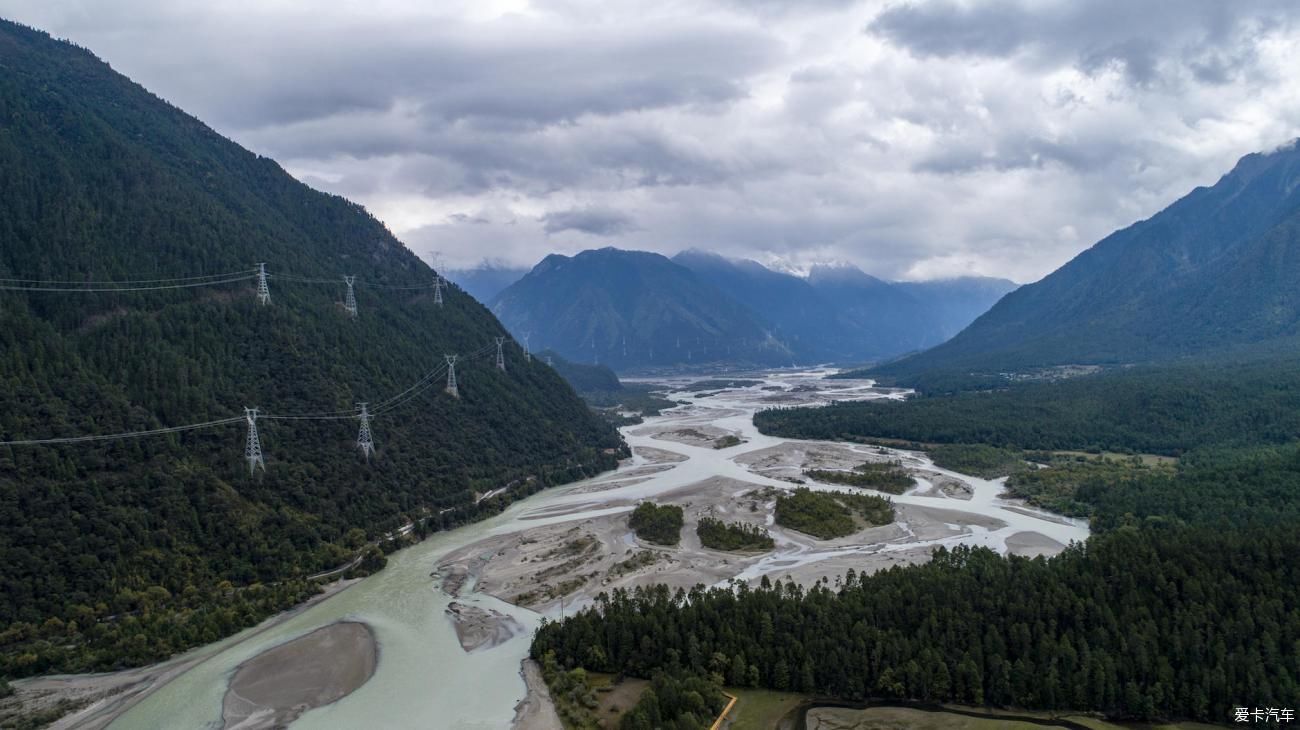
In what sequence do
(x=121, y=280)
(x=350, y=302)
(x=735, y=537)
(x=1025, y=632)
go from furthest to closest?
(x=350, y=302), (x=121, y=280), (x=735, y=537), (x=1025, y=632)

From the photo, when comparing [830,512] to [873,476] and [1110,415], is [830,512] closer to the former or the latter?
[873,476]

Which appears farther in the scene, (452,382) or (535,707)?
(452,382)

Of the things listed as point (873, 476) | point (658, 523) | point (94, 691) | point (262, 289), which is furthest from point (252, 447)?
point (873, 476)

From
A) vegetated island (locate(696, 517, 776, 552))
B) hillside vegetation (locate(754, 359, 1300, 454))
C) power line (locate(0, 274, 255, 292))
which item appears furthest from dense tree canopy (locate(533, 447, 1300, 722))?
hillside vegetation (locate(754, 359, 1300, 454))

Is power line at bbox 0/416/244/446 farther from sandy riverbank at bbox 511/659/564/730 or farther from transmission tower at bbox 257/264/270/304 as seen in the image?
sandy riverbank at bbox 511/659/564/730

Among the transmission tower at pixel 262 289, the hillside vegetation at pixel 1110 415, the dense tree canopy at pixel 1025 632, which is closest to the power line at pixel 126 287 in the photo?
the transmission tower at pixel 262 289

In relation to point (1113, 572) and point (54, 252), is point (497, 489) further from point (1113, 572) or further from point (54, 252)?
point (1113, 572)
